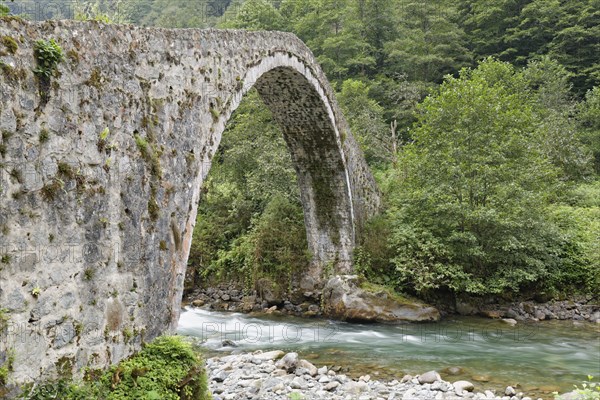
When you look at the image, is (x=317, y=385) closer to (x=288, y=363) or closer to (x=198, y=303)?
(x=288, y=363)

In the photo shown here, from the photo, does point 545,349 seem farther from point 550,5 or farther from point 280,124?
point 550,5

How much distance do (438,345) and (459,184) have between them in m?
4.13

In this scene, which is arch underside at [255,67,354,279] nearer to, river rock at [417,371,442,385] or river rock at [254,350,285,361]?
river rock at [254,350,285,361]

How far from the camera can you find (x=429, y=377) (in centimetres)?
719

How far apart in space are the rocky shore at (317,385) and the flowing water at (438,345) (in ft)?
1.51

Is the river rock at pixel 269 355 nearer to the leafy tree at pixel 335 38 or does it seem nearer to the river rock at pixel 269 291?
the river rock at pixel 269 291

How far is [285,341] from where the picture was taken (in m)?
9.87

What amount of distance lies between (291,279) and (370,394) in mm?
6655

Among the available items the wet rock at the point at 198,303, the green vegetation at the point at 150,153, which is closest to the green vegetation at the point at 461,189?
the wet rock at the point at 198,303

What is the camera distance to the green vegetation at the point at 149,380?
361cm

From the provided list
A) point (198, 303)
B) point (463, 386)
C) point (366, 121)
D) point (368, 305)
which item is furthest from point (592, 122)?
point (198, 303)

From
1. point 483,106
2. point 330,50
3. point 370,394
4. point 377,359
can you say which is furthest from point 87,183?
point 330,50

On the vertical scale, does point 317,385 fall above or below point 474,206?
below

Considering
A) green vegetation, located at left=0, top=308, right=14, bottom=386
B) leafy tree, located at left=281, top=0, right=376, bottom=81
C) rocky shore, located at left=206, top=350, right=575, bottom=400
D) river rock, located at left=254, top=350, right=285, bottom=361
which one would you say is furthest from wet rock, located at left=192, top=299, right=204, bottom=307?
leafy tree, located at left=281, top=0, right=376, bottom=81
